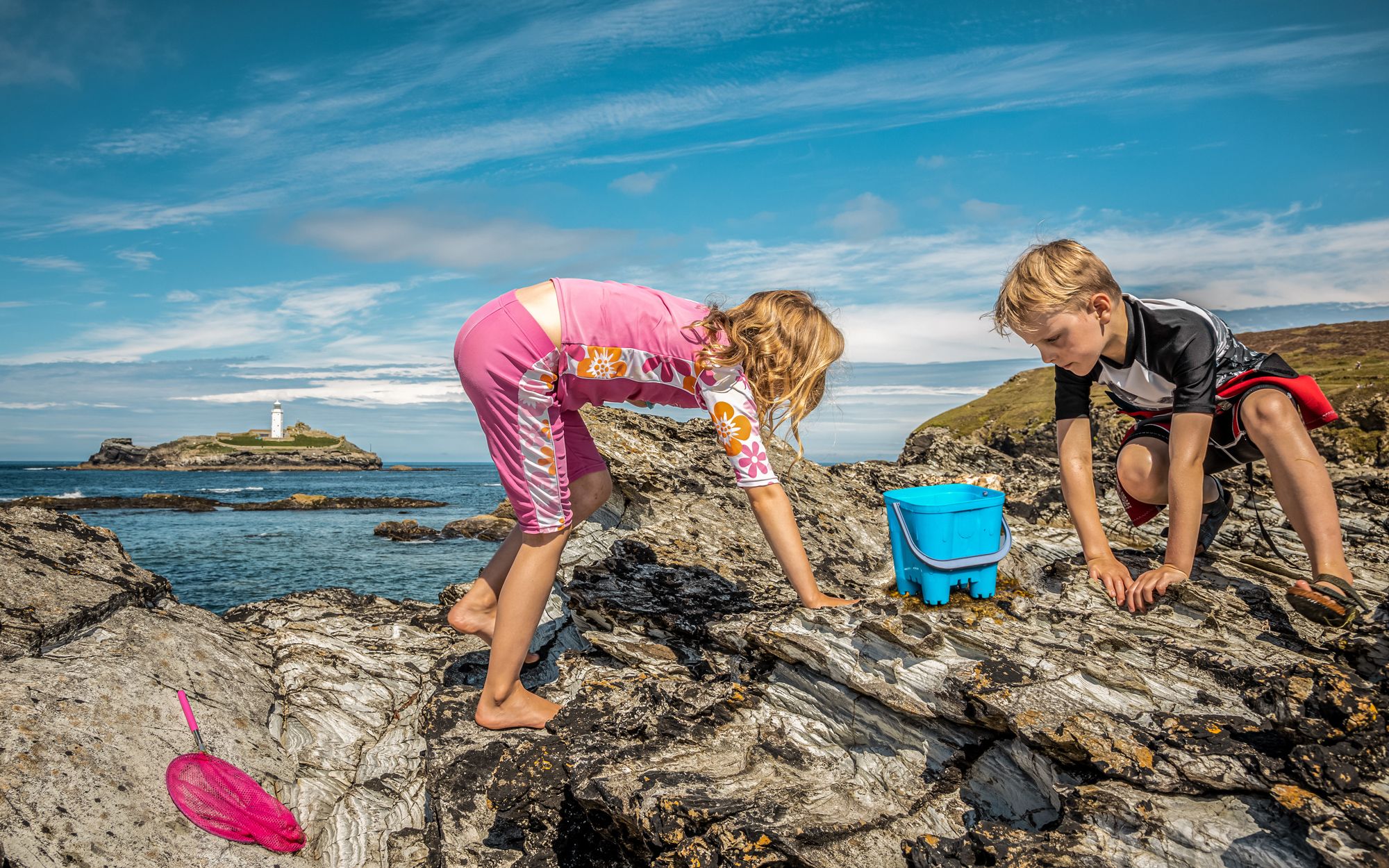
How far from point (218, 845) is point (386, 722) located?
147 centimetres

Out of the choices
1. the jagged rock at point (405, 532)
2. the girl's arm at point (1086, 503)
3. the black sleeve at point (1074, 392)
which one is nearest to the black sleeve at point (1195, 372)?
the black sleeve at point (1074, 392)

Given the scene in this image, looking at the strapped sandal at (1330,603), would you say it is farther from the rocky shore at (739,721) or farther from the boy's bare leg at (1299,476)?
the boy's bare leg at (1299,476)

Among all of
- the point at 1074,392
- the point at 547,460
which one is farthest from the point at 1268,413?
the point at 547,460

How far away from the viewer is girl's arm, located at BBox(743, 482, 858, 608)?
411 centimetres

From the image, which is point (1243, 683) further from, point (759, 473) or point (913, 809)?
point (759, 473)

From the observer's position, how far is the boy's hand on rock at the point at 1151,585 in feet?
13.1

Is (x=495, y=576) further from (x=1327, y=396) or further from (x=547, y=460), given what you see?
(x=1327, y=396)

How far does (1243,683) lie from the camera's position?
335 centimetres

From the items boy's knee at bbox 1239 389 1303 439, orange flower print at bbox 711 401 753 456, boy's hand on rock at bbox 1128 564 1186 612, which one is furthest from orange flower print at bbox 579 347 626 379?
boy's knee at bbox 1239 389 1303 439

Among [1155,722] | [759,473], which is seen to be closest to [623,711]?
[759,473]

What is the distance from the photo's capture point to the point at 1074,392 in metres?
4.86

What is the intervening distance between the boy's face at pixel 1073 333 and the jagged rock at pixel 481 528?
97.1 feet

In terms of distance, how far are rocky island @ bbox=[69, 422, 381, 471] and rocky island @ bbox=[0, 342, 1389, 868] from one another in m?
130

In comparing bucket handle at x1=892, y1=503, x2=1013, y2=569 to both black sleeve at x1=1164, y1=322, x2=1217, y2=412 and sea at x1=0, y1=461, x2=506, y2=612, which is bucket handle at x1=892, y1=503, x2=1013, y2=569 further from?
sea at x1=0, y1=461, x2=506, y2=612
